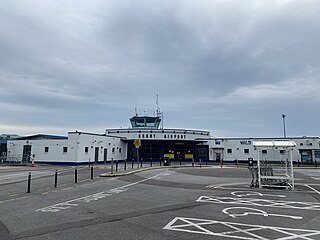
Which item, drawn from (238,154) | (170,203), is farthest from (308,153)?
(170,203)

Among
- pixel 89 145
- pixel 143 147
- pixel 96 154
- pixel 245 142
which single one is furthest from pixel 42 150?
pixel 245 142

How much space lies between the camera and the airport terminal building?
126 feet

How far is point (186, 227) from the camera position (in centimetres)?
683

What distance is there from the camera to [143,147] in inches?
2082

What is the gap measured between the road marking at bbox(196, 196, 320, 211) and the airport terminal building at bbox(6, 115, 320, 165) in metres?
26.4

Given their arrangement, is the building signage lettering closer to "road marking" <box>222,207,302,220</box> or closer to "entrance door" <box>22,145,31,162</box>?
"entrance door" <box>22,145,31,162</box>

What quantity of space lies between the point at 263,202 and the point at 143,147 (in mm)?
42784

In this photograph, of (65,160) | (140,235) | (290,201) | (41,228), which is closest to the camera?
(140,235)

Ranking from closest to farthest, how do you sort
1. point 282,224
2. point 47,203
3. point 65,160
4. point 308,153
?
1. point 282,224
2. point 47,203
3. point 65,160
4. point 308,153

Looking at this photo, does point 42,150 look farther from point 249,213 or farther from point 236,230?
point 236,230

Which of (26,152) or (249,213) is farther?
(26,152)

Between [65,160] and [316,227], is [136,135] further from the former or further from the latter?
[316,227]

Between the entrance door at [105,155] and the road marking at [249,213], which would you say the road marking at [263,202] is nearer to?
the road marking at [249,213]

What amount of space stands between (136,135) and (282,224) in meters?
44.4
